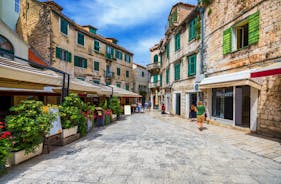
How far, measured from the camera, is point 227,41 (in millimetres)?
Result: 9539

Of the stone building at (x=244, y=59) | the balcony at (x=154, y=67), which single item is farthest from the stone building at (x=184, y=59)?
the balcony at (x=154, y=67)

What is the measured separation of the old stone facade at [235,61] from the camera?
23.2ft

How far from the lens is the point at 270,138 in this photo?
22.2 feet

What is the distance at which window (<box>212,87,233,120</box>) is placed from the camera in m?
9.74

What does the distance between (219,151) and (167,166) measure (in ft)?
7.84

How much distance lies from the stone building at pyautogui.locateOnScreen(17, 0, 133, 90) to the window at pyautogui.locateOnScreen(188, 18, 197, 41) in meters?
12.6

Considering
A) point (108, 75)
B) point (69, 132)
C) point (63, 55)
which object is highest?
point (63, 55)

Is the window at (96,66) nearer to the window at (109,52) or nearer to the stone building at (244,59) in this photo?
the window at (109,52)

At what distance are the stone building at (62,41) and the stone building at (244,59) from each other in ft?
45.1

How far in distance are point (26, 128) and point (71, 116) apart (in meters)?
2.12

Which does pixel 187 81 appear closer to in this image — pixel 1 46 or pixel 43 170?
pixel 43 170

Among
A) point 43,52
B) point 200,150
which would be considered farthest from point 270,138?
point 43,52

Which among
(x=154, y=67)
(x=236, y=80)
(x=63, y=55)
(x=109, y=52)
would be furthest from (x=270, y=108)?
(x=154, y=67)

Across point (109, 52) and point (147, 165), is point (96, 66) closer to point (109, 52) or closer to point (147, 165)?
point (109, 52)
